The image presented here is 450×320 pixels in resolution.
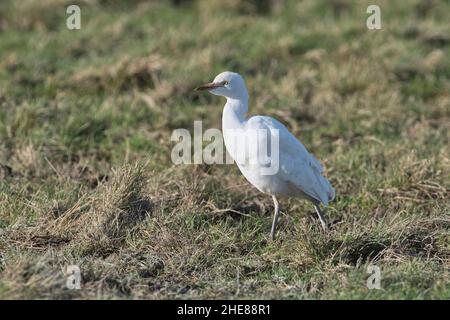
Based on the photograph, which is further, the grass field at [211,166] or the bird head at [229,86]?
the bird head at [229,86]

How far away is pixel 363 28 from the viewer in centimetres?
1172

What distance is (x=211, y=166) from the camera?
25.5ft

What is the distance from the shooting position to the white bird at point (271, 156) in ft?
21.0

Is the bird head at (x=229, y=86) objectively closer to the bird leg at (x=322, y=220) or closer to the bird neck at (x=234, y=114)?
the bird neck at (x=234, y=114)

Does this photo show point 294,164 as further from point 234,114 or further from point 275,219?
point 234,114

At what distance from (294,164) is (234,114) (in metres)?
0.56

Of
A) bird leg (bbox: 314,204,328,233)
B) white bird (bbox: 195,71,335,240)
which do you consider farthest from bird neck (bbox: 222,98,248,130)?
bird leg (bbox: 314,204,328,233)

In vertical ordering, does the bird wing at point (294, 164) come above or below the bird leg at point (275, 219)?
above

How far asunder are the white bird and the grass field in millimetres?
259

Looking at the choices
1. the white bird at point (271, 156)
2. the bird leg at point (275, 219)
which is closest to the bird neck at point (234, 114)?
the white bird at point (271, 156)

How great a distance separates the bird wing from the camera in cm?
644

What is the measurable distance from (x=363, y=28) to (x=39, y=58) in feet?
13.3

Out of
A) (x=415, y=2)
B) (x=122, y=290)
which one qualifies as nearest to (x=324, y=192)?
(x=122, y=290)

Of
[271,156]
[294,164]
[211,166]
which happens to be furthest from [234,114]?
[211,166]
